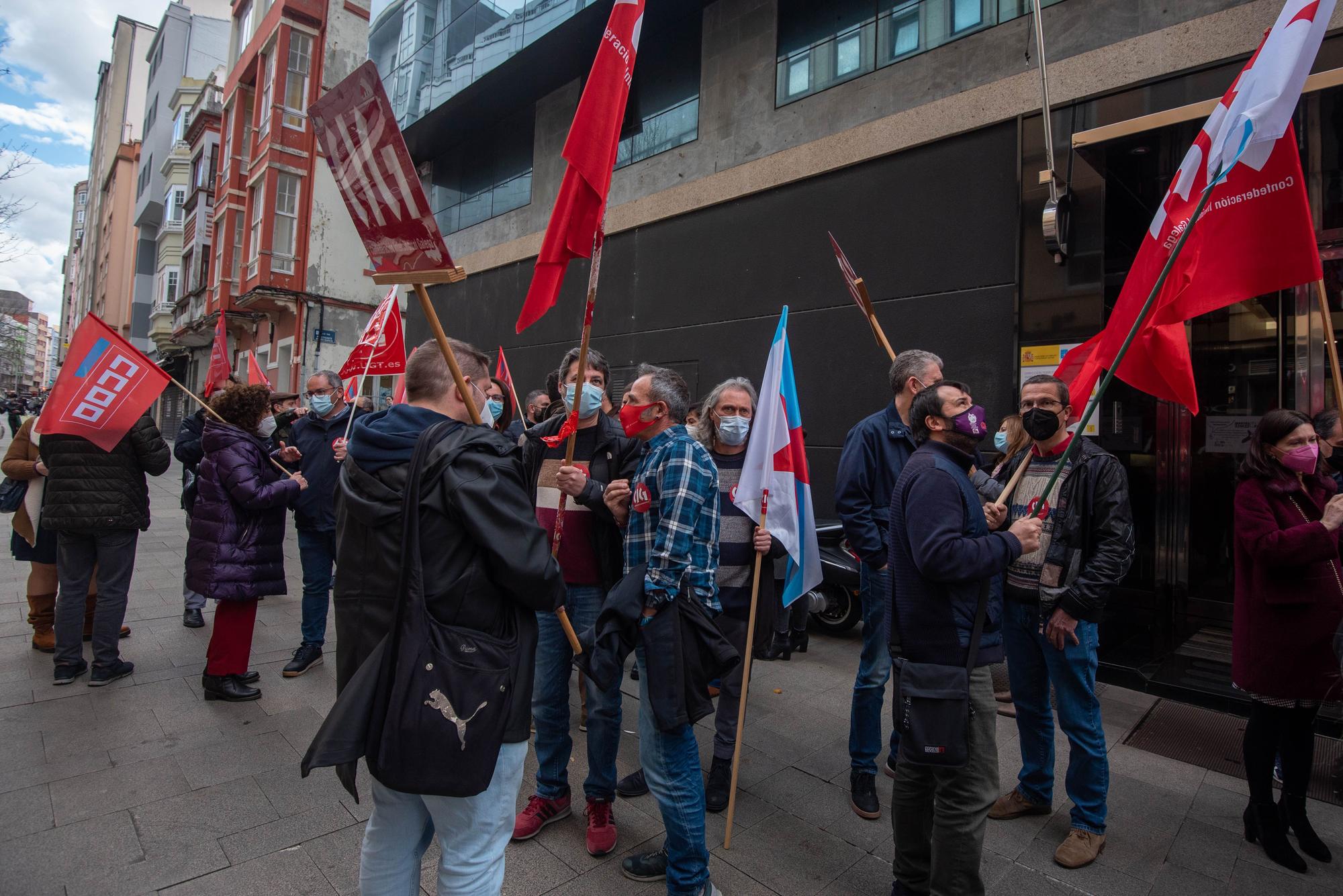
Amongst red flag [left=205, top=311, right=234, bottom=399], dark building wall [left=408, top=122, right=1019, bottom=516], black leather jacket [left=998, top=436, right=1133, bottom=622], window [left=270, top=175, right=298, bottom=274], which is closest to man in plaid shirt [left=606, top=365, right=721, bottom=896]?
black leather jacket [left=998, top=436, right=1133, bottom=622]

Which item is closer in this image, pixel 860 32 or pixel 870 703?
pixel 870 703

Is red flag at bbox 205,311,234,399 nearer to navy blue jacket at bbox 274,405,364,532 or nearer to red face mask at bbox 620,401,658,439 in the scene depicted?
navy blue jacket at bbox 274,405,364,532

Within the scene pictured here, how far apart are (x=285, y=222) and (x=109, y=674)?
21.3 meters

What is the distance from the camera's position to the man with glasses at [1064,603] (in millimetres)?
3076

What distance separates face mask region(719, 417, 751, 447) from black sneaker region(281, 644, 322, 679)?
3.44m

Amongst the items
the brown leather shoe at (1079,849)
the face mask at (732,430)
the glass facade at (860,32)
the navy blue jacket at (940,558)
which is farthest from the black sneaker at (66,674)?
the glass facade at (860,32)

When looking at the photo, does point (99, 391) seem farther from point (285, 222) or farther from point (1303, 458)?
point (285, 222)

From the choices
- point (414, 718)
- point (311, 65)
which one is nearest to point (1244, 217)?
point (414, 718)

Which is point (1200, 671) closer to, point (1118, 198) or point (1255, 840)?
point (1255, 840)

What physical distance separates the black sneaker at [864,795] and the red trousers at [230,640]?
12.2 feet

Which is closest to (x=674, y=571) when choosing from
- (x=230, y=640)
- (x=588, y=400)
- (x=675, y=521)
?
(x=675, y=521)

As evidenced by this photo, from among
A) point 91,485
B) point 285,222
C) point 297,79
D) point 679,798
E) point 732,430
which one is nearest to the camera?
point 679,798

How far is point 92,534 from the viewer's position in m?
4.66

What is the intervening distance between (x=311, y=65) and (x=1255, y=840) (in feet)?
91.3
